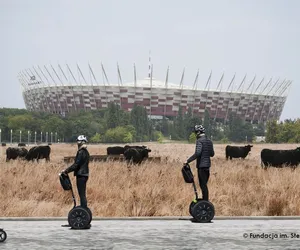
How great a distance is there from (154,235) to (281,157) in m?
18.7

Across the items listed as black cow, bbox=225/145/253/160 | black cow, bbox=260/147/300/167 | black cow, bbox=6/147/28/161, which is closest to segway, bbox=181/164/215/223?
black cow, bbox=260/147/300/167

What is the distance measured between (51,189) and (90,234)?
6.40 m

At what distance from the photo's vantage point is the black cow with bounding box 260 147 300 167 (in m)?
28.0

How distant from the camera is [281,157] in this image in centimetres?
2833

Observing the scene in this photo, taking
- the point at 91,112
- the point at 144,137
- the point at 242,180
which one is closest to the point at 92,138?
the point at 144,137

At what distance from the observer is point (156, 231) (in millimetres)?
11102

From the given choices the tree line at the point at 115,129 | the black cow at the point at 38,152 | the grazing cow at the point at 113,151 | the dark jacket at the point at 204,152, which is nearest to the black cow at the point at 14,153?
the black cow at the point at 38,152

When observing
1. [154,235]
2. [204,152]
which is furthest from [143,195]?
[154,235]

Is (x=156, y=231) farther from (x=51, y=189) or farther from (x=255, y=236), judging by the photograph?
(x=51, y=189)

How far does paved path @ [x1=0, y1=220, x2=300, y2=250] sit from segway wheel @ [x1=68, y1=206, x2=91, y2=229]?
155mm

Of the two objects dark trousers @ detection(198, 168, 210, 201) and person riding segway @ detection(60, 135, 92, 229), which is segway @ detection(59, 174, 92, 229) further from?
dark trousers @ detection(198, 168, 210, 201)

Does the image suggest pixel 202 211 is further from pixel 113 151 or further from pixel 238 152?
pixel 113 151

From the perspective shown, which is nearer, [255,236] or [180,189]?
[255,236]

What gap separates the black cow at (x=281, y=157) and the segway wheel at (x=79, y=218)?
17.6m
